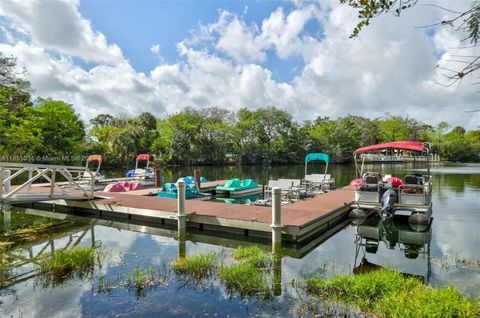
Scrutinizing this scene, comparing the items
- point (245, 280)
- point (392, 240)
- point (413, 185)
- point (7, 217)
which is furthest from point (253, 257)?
point (7, 217)

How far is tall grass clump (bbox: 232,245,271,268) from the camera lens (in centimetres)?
618

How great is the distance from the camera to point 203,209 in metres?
9.60

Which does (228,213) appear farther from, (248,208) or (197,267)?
(197,267)

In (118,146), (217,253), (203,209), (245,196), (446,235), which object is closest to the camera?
(217,253)

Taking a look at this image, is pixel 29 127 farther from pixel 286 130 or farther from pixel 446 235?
pixel 286 130

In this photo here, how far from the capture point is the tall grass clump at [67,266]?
5629mm

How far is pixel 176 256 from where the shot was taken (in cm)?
687

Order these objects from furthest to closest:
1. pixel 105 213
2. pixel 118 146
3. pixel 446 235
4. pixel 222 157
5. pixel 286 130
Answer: pixel 286 130, pixel 222 157, pixel 118 146, pixel 105 213, pixel 446 235

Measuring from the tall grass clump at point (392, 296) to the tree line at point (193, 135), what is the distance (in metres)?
23.4

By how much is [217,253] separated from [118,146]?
110 feet

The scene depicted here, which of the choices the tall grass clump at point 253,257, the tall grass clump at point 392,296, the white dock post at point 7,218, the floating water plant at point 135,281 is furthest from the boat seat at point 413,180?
the white dock post at point 7,218

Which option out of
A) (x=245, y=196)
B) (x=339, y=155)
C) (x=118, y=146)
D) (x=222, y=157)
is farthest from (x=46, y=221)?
(x=339, y=155)

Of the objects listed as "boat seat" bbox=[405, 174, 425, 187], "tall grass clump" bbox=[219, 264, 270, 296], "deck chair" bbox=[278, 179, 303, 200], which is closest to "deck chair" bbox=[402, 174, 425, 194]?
"boat seat" bbox=[405, 174, 425, 187]

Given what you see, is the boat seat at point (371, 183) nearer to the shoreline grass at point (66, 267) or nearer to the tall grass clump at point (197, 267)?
the tall grass clump at point (197, 267)
